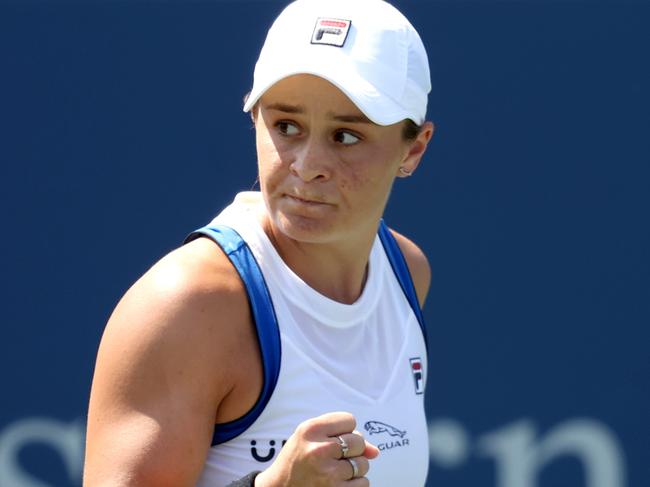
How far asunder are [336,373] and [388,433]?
0.12 metres

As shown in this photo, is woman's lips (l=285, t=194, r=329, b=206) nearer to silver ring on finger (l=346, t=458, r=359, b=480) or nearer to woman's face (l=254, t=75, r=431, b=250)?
woman's face (l=254, t=75, r=431, b=250)

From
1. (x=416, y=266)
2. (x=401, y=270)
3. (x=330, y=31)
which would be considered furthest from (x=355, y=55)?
(x=416, y=266)

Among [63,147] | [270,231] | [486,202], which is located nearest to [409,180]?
[486,202]

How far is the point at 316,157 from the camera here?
5.79 ft

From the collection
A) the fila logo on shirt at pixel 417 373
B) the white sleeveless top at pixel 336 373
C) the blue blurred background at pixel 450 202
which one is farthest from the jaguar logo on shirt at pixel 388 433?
the blue blurred background at pixel 450 202

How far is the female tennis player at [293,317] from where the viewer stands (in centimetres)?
160

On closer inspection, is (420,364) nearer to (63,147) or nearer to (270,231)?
(270,231)

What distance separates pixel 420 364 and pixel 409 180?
128 cm

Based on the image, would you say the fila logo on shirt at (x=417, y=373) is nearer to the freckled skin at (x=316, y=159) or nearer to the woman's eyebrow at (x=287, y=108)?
the freckled skin at (x=316, y=159)

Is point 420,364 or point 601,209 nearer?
point 420,364

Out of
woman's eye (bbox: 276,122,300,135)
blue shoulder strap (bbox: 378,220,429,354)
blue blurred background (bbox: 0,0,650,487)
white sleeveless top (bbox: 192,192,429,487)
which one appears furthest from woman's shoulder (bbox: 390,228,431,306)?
blue blurred background (bbox: 0,0,650,487)

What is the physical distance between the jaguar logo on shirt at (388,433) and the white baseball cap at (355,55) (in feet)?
1.40

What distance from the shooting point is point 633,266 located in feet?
10.9

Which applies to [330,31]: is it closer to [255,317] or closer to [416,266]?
[255,317]
